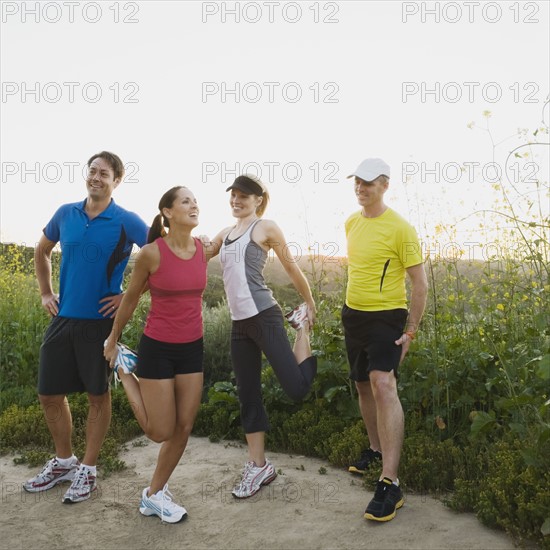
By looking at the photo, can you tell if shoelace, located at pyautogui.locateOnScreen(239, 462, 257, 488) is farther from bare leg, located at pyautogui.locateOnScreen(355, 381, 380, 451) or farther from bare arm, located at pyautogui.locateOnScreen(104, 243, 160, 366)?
bare arm, located at pyautogui.locateOnScreen(104, 243, 160, 366)

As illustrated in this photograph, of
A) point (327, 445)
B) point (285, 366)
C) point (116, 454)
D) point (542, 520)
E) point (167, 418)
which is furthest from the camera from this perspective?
point (116, 454)

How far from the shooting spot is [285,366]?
14.8 ft

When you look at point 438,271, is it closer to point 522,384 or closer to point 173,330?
point 522,384

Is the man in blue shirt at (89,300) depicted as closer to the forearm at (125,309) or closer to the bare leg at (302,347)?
the forearm at (125,309)

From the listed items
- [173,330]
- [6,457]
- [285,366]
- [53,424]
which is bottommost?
[6,457]

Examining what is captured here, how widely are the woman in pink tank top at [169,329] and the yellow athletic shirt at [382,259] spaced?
1.10m

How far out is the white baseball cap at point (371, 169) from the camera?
4.43 m

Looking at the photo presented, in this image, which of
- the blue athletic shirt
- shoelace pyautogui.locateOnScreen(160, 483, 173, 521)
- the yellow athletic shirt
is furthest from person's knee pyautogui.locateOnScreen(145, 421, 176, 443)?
the yellow athletic shirt

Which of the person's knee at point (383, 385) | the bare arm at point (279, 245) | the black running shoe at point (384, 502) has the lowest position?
the black running shoe at point (384, 502)

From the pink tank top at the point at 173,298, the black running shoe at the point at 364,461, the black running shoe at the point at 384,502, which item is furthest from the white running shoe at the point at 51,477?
the black running shoe at the point at 384,502

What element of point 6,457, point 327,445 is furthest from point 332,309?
point 6,457

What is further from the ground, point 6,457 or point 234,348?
point 234,348

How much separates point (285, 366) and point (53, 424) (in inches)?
73.9

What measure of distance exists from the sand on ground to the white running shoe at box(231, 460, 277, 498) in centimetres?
5
